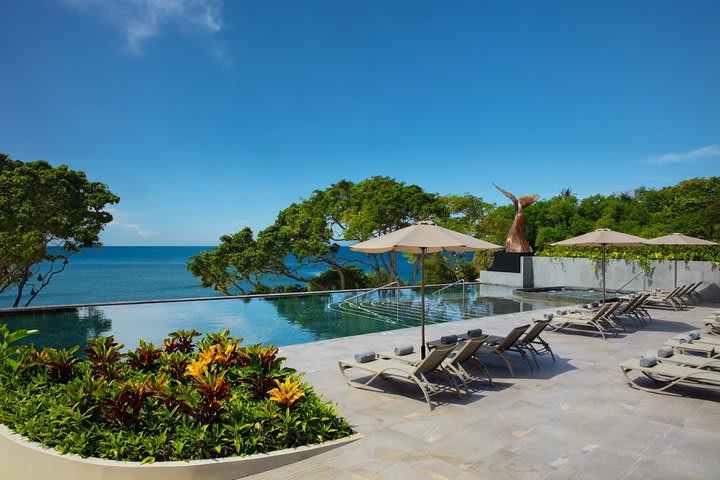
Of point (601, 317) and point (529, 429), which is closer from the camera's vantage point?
point (529, 429)

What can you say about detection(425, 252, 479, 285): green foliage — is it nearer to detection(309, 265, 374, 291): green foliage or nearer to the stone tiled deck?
detection(309, 265, 374, 291): green foliage

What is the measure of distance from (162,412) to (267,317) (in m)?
7.80

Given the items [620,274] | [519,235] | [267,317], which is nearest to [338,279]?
[519,235]

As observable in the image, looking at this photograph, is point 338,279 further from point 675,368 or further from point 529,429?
point 529,429

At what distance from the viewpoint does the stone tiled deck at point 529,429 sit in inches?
144

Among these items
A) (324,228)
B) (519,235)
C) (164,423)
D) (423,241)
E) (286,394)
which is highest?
(324,228)

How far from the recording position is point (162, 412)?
3951 millimetres

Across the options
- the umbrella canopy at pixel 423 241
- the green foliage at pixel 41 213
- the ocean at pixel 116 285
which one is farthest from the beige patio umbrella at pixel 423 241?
the ocean at pixel 116 285

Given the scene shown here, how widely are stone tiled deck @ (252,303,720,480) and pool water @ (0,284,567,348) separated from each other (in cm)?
332

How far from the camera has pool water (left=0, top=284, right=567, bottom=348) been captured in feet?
31.8

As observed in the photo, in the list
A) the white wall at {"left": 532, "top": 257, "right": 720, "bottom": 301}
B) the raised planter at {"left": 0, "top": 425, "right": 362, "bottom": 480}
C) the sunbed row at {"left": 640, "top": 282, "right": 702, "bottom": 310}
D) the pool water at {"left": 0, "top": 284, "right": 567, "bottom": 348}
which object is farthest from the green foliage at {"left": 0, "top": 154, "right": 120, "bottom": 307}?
the sunbed row at {"left": 640, "top": 282, "right": 702, "bottom": 310}

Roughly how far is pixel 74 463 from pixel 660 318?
1335 centimetres

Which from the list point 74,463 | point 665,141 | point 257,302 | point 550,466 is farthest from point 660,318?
point 665,141

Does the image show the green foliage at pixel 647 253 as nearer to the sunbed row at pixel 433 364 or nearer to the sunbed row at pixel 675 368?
the sunbed row at pixel 675 368
